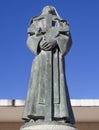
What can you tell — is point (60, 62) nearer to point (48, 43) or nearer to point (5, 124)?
point (48, 43)

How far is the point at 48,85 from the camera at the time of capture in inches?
253

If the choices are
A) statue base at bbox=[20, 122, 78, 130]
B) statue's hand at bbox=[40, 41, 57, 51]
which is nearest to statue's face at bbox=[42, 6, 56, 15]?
statue's hand at bbox=[40, 41, 57, 51]

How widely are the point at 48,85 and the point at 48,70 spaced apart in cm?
34

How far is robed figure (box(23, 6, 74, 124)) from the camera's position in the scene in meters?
6.20

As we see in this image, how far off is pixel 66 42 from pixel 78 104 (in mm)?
6692

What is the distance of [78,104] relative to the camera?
13070mm

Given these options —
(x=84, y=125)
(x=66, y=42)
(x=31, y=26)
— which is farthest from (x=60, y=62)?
(x=84, y=125)

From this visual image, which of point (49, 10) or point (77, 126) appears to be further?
point (77, 126)

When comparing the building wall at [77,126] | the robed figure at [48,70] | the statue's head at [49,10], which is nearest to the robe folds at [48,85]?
the robed figure at [48,70]

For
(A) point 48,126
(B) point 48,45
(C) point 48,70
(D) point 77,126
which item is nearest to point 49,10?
(B) point 48,45

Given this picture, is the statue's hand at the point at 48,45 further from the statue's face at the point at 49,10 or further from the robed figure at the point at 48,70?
the statue's face at the point at 49,10

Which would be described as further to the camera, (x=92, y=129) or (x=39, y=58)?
(x=92, y=129)

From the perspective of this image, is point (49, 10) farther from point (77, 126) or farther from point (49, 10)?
point (77, 126)

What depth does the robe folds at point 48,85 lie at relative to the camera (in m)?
6.18
